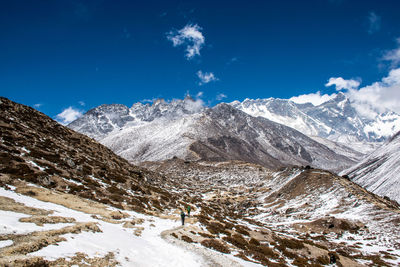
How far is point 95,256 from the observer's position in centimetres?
1203

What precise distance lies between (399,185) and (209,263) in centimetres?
9267

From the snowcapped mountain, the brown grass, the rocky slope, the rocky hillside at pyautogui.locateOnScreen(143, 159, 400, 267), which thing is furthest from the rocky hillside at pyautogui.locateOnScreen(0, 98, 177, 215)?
the snowcapped mountain

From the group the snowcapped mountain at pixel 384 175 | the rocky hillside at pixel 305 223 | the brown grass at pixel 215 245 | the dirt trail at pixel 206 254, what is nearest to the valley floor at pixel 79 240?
the dirt trail at pixel 206 254

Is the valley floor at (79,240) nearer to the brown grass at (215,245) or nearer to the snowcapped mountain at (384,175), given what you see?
the brown grass at (215,245)

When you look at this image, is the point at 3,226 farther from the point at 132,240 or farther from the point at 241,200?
the point at 241,200

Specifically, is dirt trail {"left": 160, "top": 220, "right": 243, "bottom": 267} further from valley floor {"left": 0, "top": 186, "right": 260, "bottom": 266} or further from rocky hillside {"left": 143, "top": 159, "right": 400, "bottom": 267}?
rocky hillside {"left": 143, "top": 159, "right": 400, "bottom": 267}

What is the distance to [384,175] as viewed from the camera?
95.8 m

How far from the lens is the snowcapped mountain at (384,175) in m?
84.6

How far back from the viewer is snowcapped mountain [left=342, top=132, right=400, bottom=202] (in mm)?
84625

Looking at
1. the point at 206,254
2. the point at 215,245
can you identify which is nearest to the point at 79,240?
the point at 206,254

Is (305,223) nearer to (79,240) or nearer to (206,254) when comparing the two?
(206,254)

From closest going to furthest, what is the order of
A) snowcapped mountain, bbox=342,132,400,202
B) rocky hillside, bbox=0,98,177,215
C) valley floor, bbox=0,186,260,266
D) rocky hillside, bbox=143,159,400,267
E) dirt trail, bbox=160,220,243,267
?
valley floor, bbox=0,186,260,266 → dirt trail, bbox=160,220,243,267 → rocky hillside, bbox=143,159,400,267 → rocky hillside, bbox=0,98,177,215 → snowcapped mountain, bbox=342,132,400,202

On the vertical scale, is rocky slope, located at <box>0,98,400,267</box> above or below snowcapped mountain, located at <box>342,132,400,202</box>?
below

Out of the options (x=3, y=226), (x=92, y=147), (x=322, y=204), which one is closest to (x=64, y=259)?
(x=3, y=226)
